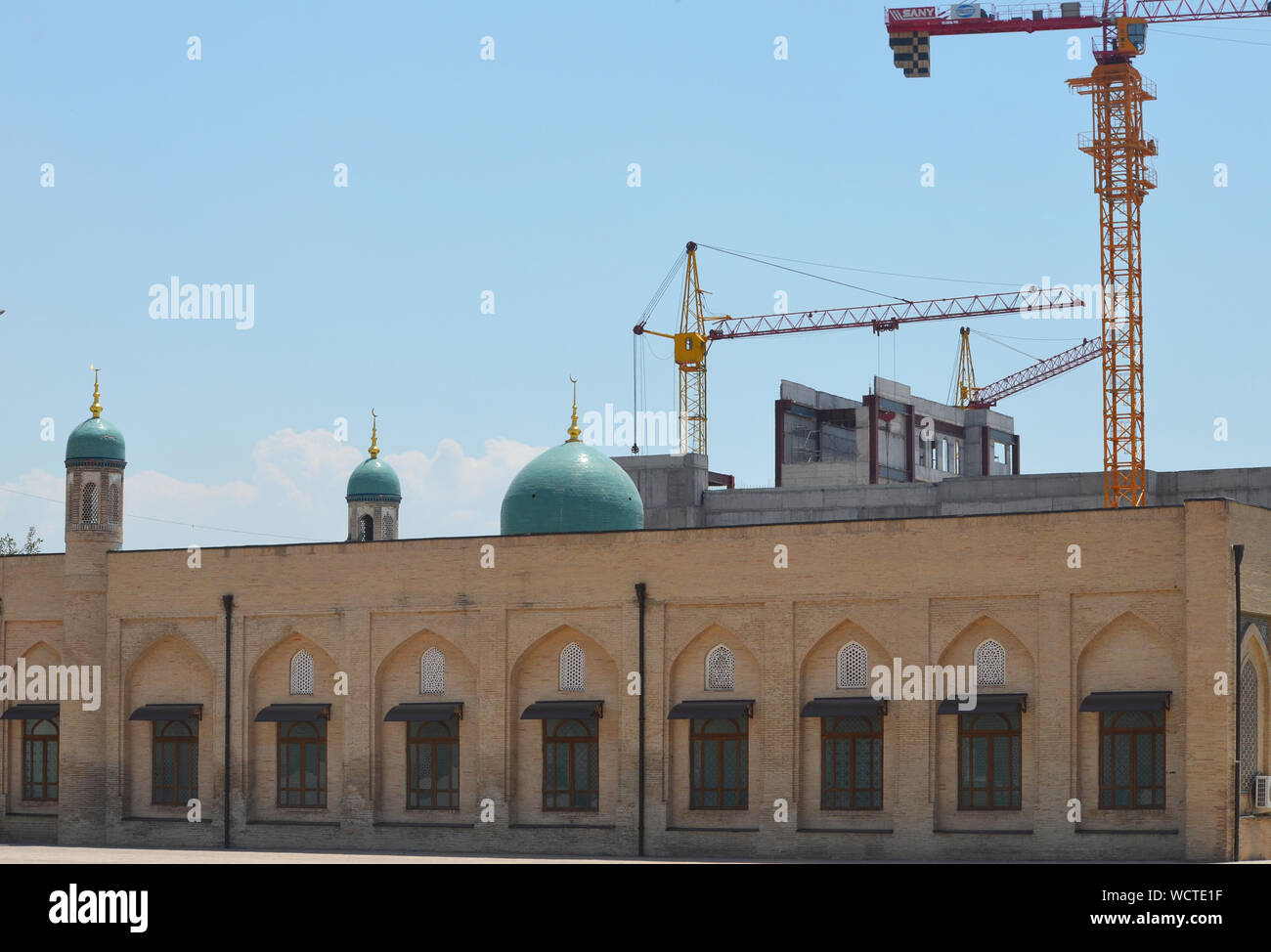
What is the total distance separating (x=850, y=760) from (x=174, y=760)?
1400 cm

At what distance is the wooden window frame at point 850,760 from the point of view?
3522cm

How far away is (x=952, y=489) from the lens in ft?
199

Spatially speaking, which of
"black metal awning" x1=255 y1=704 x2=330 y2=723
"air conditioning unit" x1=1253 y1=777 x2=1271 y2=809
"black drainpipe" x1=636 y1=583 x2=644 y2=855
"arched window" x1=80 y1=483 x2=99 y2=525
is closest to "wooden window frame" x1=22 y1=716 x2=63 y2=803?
"arched window" x1=80 y1=483 x2=99 y2=525

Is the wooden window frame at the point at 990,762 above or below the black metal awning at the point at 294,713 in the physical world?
below

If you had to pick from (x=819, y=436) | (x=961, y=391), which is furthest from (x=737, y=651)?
(x=961, y=391)

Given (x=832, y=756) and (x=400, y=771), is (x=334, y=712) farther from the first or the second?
(x=832, y=756)

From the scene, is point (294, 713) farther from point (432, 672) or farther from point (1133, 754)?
point (1133, 754)

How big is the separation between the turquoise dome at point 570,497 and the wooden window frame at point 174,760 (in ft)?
A: 24.5

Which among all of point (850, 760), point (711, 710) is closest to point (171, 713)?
point (711, 710)

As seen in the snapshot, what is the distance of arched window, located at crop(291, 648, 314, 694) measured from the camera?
39562mm

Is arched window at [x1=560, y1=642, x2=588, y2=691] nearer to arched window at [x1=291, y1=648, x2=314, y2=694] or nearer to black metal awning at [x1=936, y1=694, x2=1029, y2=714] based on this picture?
arched window at [x1=291, y1=648, x2=314, y2=694]

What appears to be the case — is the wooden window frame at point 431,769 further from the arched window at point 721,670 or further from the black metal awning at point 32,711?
→ the black metal awning at point 32,711

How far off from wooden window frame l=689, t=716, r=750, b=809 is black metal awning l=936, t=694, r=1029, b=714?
3652 millimetres

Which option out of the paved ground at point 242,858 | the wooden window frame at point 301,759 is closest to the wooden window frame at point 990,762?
the paved ground at point 242,858
